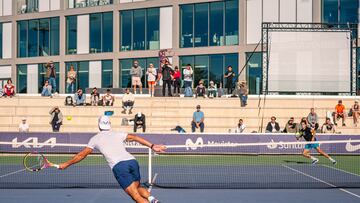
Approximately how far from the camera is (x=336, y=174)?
19.5 metres

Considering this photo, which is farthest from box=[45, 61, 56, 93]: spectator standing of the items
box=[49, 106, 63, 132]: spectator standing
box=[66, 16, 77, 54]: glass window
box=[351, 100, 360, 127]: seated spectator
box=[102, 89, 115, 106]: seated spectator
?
box=[351, 100, 360, 127]: seated spectator

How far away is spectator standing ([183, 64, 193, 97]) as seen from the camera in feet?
110

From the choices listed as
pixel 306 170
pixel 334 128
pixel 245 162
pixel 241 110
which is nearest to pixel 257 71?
pixel 241 110

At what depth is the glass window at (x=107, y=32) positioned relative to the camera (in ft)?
156

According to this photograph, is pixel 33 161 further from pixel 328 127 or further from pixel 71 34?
pixel 71 34

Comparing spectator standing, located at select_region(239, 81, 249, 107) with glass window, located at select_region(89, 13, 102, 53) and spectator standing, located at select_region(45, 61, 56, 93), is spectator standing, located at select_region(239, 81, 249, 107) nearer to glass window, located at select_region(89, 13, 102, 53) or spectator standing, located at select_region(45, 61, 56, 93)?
spectator standing, located at select_region(45, 61, 56, 93)

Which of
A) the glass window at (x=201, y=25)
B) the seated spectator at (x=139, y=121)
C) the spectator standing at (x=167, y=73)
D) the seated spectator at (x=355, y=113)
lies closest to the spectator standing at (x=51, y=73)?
the spectator standing at (x=167, y=73)

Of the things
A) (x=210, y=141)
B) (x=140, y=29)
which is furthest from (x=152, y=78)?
(x=140, y=29)

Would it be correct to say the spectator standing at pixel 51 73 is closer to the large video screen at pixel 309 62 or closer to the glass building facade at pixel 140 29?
the glass building facade at pixel 140 29

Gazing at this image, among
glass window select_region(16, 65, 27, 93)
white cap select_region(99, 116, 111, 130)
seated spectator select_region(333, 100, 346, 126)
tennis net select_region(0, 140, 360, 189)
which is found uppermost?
glass window select_region(16, 65, 27, 93)

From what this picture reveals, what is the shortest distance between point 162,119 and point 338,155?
1005 cm

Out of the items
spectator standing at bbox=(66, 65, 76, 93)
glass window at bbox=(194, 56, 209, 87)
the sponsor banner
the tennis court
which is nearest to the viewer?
the tennis court

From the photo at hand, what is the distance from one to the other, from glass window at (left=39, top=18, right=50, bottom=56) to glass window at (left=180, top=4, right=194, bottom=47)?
11.9 metres

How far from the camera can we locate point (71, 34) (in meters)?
49.3
